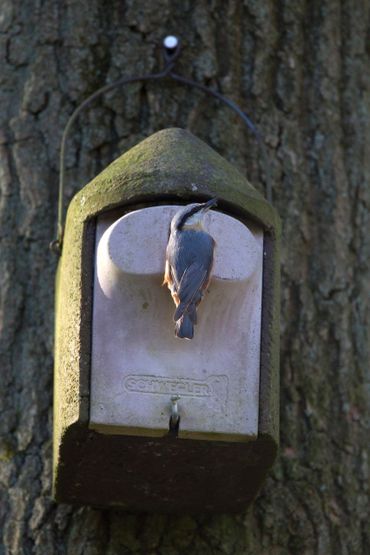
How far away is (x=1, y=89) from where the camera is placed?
3.59m

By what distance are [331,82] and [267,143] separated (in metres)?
0.29

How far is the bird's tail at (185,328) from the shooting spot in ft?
8.63

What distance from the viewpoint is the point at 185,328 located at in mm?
2635

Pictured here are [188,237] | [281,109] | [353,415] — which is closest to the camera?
[188,237]

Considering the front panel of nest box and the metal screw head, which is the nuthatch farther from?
the metal screw head

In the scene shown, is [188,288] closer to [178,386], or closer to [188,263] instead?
[188,263]

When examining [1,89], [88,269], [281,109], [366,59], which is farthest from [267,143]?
[88,269]

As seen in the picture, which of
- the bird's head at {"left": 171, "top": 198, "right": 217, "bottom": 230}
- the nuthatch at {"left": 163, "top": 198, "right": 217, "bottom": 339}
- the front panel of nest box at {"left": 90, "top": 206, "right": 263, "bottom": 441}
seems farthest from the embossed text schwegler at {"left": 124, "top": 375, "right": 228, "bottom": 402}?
the bird's head at {"left": 171, "top": 198, "right": 217, "bottom": 230}

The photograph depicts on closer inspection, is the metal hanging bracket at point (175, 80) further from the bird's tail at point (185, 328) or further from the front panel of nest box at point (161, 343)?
the bird's tail at point (185, 328)

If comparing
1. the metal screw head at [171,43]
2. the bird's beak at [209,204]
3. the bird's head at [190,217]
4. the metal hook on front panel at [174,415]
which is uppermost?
the metal screw head at [171,43]

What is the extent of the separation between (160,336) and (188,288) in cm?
15

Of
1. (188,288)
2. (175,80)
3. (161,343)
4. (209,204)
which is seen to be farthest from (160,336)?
(175,80)

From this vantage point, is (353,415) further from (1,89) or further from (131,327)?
(1,89)

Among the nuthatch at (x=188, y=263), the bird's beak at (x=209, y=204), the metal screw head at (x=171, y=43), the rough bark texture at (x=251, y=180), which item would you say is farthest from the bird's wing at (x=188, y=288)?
the metal screw head at (x=171, y=43)
